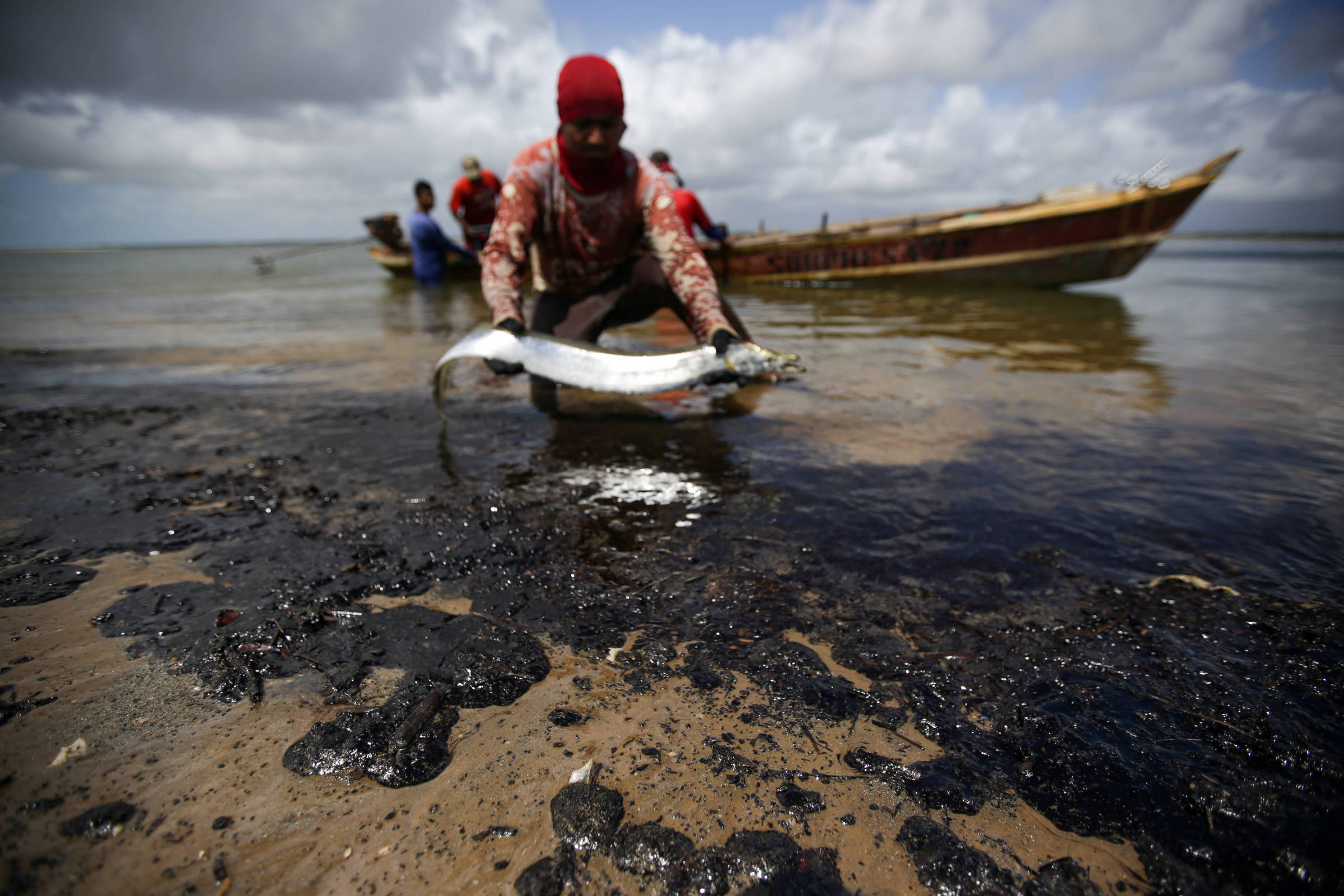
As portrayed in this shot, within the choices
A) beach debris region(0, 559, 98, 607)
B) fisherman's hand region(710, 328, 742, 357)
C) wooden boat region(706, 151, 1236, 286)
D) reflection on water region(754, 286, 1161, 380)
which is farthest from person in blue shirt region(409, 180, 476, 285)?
beach debris region(0, 559, 98, 607)

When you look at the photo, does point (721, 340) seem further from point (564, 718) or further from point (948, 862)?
point (948, 862)

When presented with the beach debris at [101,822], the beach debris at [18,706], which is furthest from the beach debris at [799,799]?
the beach debris at [18,706]

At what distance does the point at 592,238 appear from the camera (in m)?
4.01

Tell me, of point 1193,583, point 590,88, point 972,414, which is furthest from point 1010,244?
point 1193,583

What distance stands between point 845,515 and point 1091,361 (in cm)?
502

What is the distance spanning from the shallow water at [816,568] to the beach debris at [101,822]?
0.16 feet

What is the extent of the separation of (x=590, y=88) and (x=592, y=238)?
0.92 metres

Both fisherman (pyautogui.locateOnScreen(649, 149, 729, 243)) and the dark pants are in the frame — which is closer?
the dark pants

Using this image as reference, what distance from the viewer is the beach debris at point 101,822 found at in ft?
3.51

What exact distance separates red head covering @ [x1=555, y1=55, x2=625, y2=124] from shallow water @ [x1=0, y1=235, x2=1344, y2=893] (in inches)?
69.9

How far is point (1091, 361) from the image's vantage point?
232 inches

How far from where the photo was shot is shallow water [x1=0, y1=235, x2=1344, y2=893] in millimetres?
1246

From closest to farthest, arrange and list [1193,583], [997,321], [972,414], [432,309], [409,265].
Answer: [1193,583], [972,414], [997,321], [432,309], [409,265]

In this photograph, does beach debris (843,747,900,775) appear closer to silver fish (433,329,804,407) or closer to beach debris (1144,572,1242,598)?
beach debris (1144,572,1242,598)
